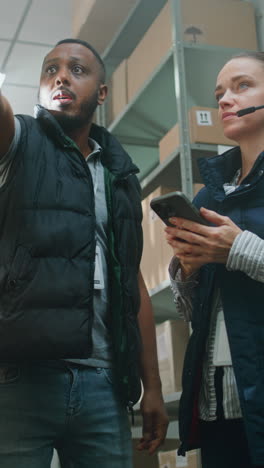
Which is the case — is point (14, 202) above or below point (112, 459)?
above

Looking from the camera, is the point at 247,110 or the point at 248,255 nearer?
the point at 248,255

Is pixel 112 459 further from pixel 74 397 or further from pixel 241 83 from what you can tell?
pixel 241 83

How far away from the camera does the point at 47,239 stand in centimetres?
105

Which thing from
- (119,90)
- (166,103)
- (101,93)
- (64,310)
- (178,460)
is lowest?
(178,460)

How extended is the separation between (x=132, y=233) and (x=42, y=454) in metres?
0.49

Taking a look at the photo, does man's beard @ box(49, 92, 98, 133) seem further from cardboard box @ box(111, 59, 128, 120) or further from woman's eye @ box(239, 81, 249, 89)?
cardboard box @ box(111, 59, 128, 120)

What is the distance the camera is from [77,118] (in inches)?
52.3

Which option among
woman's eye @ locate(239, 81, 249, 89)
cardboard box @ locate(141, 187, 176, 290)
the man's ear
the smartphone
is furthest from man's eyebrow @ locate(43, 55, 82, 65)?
cardboard box @ locate(141, 187, 176, 290)

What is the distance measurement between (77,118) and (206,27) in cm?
130

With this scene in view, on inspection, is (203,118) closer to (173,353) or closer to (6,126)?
(173,353)

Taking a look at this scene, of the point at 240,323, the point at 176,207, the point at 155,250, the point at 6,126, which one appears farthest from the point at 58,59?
the point at 155,250

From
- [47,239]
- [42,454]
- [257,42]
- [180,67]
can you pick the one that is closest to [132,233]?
[47,239]

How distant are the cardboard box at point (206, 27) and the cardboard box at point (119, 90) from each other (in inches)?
10.1

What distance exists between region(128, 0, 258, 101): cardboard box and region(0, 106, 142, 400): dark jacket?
4.44ft
